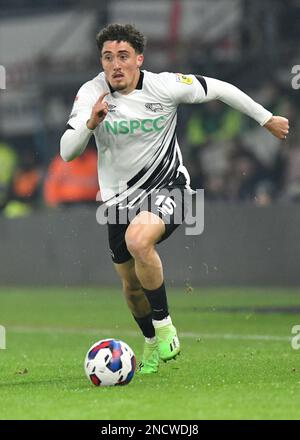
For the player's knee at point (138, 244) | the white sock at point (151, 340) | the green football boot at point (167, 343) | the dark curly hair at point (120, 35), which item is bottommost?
the green football boot at point (167, 343)

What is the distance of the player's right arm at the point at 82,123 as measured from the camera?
8.92 metres

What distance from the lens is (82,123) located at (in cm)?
920

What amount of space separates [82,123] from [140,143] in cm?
60

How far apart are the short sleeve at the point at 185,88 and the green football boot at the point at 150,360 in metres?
1.84

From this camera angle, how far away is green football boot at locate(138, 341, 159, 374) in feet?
31.9

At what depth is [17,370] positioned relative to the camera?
10.4 metres

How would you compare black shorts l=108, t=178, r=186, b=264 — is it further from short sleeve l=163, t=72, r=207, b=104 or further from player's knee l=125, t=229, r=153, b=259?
short sleeve l=163, t=72, r=207, b=104

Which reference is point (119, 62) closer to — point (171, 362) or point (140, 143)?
point (140, 143)

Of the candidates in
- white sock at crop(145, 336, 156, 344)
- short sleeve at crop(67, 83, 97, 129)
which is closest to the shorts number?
short sleeve at crop(67, 83, 97, 129)

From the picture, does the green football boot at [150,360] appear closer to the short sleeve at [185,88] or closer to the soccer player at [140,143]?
the soccer player at [140,143]

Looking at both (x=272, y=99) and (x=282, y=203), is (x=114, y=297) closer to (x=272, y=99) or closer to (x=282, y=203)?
(x=282, y=203)

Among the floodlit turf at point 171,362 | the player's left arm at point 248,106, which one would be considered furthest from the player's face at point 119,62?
the floodlit turf at point 171,362

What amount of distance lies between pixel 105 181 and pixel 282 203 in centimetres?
1008

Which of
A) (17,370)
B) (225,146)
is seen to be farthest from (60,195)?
(17,370)
